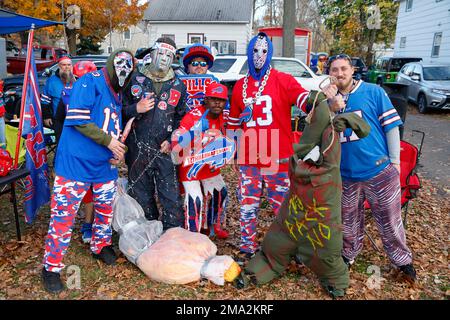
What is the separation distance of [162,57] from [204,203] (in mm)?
1507

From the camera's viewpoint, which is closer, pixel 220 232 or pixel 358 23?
pixel 220 232

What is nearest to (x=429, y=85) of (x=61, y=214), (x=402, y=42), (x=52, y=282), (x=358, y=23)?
(x=402, y=42)

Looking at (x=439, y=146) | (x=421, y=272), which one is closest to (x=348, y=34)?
(x=439, y=146)

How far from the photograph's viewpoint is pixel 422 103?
13.0 meters

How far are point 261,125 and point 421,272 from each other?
2.09 meters

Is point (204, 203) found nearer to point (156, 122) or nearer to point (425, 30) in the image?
point (156, 122)

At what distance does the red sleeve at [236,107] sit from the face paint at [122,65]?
95cm

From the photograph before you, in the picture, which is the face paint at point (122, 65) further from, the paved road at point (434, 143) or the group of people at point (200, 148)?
the paved road at point (434, 143)

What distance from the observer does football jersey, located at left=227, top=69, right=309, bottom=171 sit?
10.8ft

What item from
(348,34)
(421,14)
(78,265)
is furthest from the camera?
(348,34)

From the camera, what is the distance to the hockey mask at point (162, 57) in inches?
138

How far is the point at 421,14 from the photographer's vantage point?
1928cm

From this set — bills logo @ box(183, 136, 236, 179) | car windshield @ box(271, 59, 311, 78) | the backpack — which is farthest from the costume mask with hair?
car windshield @ box(271, 59, 311, 78)
